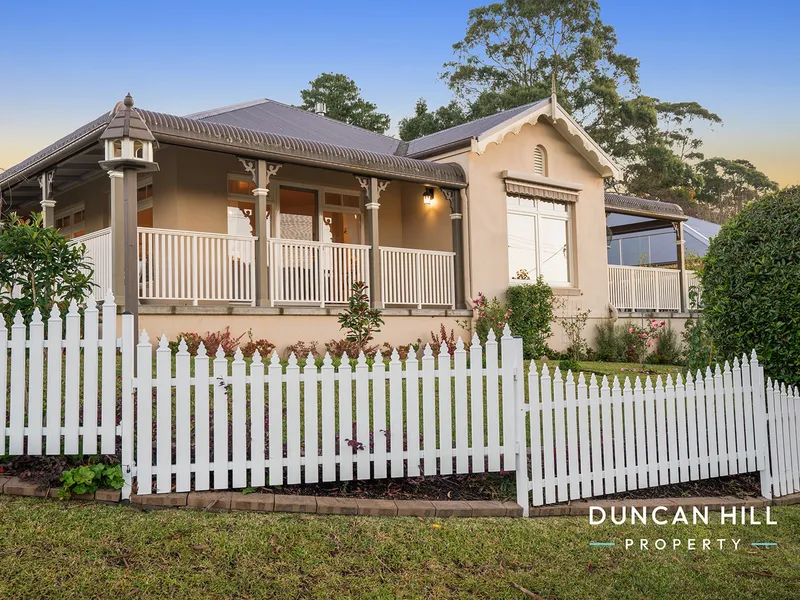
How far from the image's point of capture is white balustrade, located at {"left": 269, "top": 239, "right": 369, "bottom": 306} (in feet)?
37.0

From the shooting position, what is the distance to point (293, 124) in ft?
52.1

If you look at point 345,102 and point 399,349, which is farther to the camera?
point 345,102

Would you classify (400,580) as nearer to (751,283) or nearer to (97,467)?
(97,467)

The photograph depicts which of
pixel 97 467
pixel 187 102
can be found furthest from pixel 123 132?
pixel 187 102

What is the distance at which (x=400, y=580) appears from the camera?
375cm

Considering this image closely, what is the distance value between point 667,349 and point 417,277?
648 centimetres

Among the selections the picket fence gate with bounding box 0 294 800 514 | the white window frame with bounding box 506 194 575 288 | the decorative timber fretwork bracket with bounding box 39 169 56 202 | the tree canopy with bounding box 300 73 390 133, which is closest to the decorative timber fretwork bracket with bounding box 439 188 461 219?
the white window frame with bounding box 506 194 575 288

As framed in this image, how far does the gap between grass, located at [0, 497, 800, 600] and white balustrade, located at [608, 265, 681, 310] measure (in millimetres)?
12521

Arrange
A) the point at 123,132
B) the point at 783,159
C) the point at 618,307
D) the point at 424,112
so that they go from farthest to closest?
the point at 424,112 < the point at 783,159 < the point at 618,307 < the point at 123,132

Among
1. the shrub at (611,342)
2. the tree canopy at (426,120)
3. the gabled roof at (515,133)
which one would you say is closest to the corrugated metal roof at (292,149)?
the gabled roof at (515,133)

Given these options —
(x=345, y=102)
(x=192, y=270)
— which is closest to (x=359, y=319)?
(x=192, y=270)

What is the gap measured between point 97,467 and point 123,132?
5665 mm

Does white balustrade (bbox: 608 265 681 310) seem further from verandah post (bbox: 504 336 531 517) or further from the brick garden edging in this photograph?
the brick garden edging

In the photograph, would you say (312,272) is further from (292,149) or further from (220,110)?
(220,110)
